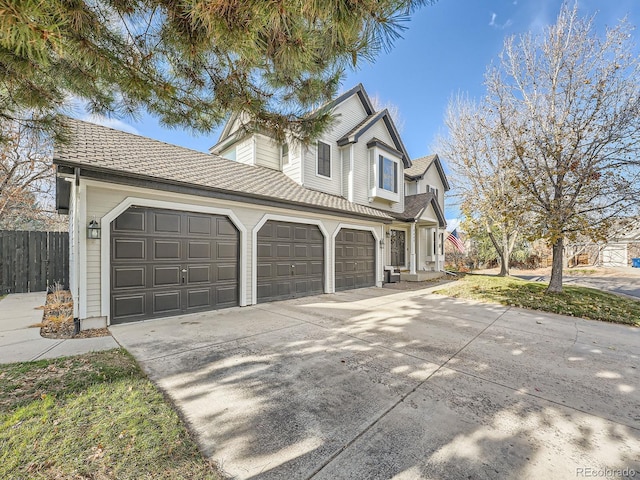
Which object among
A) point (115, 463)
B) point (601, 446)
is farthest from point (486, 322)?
point (115, 463)

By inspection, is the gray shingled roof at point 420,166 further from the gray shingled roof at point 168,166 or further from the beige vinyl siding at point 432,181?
the gray shingled roof at point 168,166

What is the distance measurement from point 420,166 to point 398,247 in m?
7.03

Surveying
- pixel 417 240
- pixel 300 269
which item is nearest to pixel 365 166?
pixel 417 240

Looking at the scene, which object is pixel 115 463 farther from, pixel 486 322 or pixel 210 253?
pixel 486 322

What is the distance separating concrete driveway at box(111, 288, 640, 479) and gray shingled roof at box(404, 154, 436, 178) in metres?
13.8

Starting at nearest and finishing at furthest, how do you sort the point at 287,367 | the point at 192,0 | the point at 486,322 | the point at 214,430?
the point at 192,0 → the point at 214,430 → the point at 287,367 → the point at 486,322

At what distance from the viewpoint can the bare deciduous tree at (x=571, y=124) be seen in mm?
8094

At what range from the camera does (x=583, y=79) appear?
28.3 feet

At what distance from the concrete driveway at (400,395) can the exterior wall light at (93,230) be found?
1.86 meters

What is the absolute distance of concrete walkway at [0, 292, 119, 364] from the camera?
3.92m

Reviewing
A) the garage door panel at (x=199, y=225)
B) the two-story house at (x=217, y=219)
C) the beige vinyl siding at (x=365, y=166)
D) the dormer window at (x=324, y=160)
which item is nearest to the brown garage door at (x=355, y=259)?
the two-story house at (x=217, y=219)

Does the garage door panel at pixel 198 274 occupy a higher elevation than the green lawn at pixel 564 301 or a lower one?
higher

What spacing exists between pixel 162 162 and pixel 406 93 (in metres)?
10.4

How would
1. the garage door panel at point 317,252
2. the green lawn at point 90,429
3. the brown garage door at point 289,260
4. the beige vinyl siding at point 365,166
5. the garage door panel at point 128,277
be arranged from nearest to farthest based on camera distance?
the green lawn at point 90,429
the garage door panel at point 128,277
the brown garage door at point 289,260
the garage door panel at point 317,252
the beige vinyl siding at point 365,166
